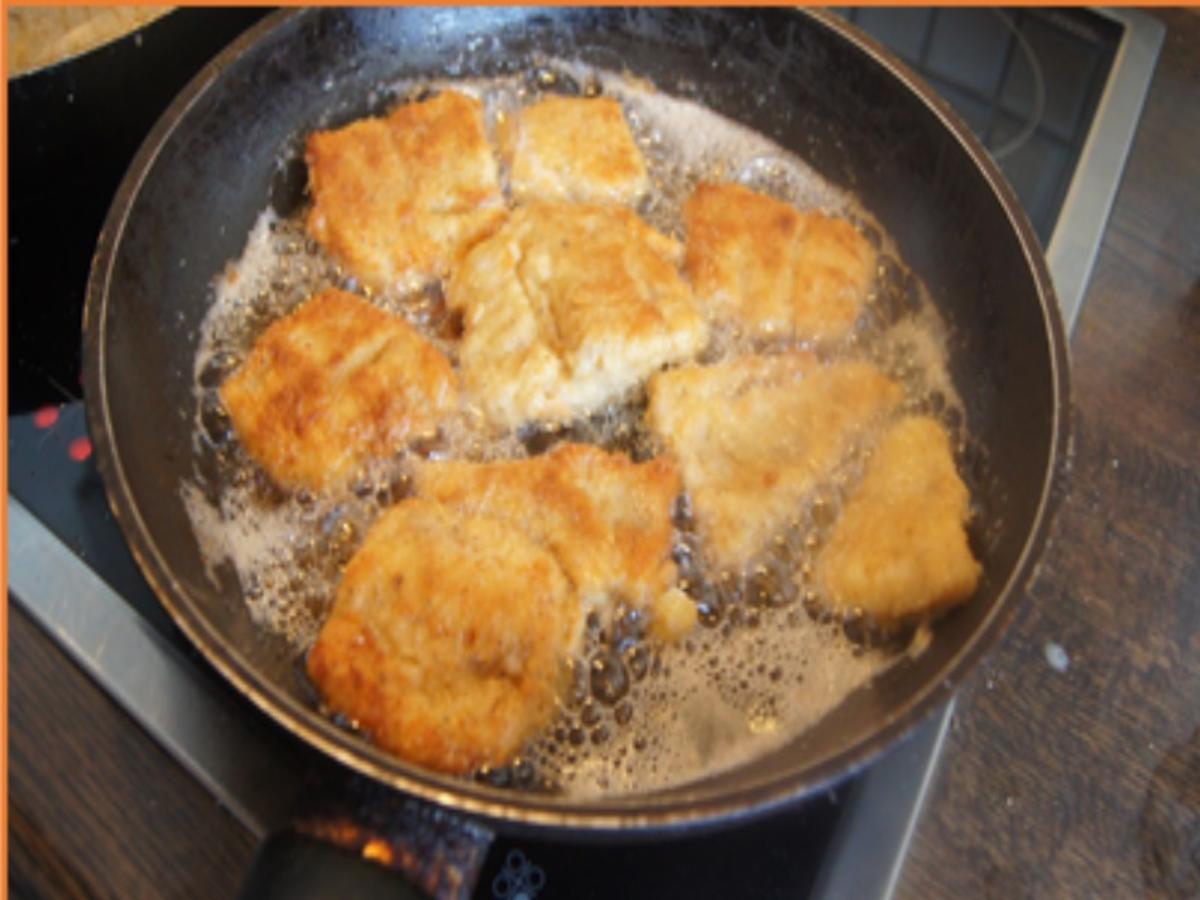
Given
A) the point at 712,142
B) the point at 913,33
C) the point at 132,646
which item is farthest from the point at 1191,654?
the point at 132,646

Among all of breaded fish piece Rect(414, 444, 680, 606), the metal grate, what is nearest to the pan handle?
breaded fish piece Rect(414, 444, 680, 606)

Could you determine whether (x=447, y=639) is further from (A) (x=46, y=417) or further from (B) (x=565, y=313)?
(A) (x=46, y=417)

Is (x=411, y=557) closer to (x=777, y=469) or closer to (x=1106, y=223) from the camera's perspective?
(x=777, y=469)

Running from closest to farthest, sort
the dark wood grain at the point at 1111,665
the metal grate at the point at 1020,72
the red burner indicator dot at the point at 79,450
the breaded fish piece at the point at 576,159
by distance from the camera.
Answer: the dark wood grain at the point at 1111,665, the red burner indicator dot at the point at 79,450, the breaded fish piece at the point at 576,159, the metal grate at the point at 1020,72

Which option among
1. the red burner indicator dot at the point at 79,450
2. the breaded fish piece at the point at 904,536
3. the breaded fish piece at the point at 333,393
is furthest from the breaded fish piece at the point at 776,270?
the red burner indicator dot at the point at 79,450

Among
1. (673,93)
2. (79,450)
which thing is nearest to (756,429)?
(673,93)

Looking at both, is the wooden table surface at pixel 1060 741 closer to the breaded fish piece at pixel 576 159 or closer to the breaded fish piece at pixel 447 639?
the breaded fish piece at pixel 447 639
